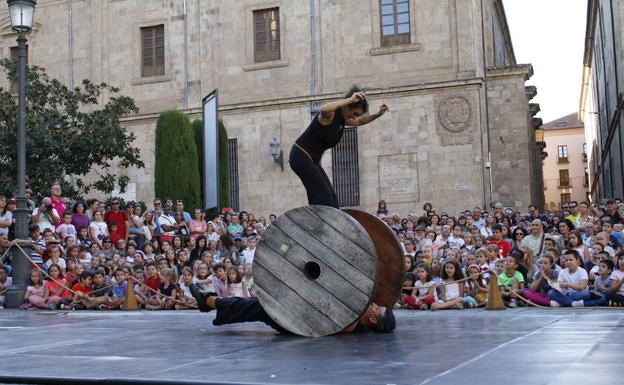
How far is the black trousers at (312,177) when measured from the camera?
22.0 feet

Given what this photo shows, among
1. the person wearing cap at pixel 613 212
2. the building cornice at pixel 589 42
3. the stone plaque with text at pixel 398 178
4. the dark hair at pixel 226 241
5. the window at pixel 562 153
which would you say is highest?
the building cornice at pixel 589 42

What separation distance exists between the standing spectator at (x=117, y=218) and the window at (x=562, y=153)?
71.4m

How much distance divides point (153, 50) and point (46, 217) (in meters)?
13.6

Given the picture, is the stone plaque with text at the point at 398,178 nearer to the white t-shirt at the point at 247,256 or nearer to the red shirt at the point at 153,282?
the white t-shirt at the point at 247,256

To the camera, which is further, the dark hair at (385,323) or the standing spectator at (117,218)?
the standing spectator at (117,218)

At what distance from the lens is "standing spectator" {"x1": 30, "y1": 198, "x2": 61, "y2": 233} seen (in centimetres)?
1537

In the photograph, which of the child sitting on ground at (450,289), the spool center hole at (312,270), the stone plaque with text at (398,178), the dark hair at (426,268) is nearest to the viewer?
the spool center hole at (312,270)

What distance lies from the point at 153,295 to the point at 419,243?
4870mm

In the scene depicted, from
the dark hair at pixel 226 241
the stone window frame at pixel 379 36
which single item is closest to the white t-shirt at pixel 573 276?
the dark hair at pixel 226 241

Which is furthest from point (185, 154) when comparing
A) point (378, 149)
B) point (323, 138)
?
point (323, 138)

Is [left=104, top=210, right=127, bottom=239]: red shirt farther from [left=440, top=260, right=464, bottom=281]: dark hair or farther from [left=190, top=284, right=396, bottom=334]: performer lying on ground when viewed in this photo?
[left=190, top=284, right=396, bottom=334]: performer lying on ground

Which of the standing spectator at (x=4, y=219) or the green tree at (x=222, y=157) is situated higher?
the green tree at (x=222, y=157)

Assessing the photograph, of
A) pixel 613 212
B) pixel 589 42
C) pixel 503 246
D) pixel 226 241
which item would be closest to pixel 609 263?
pixel 503 246

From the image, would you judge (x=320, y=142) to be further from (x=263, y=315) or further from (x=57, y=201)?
(x=57, y=201)
